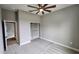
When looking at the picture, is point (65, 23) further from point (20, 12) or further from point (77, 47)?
point (20, 12)

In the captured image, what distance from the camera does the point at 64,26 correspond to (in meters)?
4.12

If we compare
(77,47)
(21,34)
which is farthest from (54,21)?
(21,34)

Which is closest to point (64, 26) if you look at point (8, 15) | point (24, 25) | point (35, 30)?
point (24, 25)

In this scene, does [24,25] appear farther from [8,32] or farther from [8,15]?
[8,32]

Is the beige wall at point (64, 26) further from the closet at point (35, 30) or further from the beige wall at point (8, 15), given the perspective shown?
the beige wall at point (8, 15)

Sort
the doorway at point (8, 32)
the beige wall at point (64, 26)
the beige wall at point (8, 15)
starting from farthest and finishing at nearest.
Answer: the beige wall at point (8, 15) → the doorway at point (8, 32) → the beige wall at point (64, 26)

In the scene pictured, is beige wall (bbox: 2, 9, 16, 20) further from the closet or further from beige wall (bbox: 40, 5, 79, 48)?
beige wall (bbox: 40, 5, 79, 48)

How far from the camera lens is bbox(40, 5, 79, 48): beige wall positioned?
11.5 feet

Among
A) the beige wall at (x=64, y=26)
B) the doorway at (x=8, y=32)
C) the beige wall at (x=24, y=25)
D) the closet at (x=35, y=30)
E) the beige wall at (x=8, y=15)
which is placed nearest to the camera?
the beige wall at (x=64, y=26)

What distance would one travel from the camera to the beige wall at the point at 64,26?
3.52m

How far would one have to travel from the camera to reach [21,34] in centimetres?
456

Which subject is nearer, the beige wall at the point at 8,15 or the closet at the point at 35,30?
the beige wall at the point at 8,15

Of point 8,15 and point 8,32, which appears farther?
point 8,32

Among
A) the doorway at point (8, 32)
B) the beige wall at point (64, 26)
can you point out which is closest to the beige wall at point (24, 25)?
the doorway at point (8, 32)
